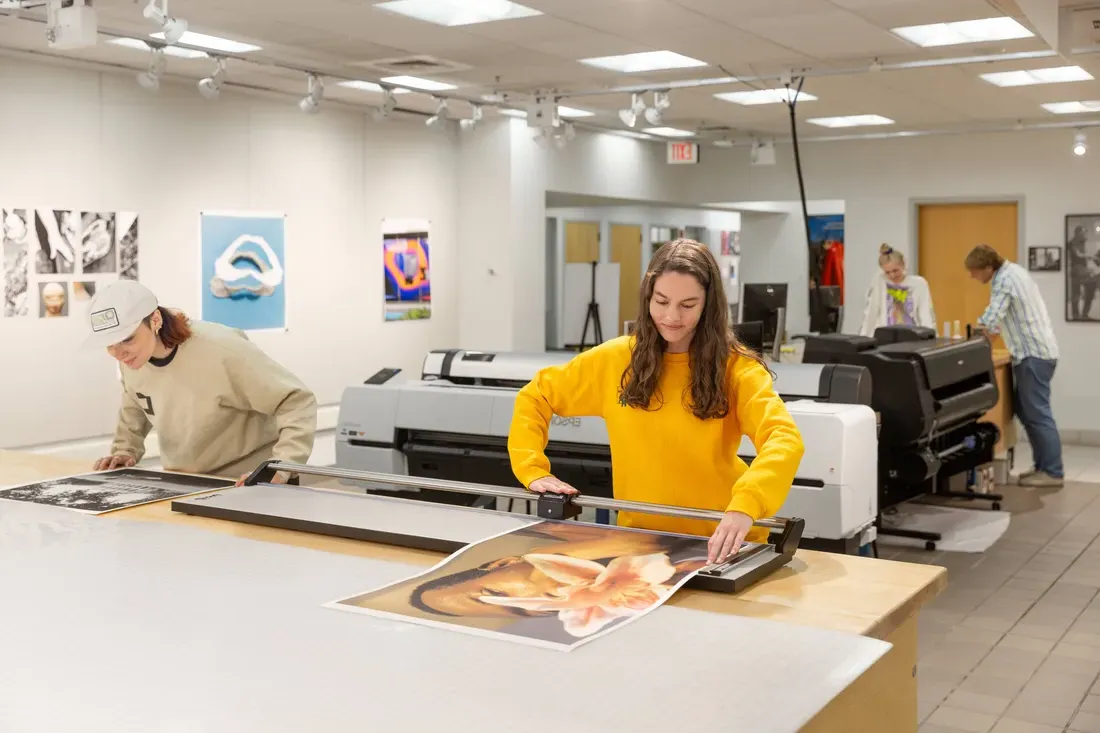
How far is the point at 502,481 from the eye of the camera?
4281 millimetres

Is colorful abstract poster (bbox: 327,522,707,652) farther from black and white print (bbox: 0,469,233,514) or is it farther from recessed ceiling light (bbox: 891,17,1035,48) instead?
recessed ceiling light (bbox: 891,17,1035,48)

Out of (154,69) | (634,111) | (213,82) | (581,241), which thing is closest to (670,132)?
(581,241)

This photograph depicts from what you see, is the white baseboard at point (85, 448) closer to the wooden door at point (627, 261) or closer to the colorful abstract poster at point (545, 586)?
the colorful abstract poster at point (545, 586)

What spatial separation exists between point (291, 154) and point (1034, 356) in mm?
4966

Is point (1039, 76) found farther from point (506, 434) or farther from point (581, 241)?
point (506, 434)

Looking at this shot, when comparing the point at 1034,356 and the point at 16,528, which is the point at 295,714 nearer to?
the point at 16,528

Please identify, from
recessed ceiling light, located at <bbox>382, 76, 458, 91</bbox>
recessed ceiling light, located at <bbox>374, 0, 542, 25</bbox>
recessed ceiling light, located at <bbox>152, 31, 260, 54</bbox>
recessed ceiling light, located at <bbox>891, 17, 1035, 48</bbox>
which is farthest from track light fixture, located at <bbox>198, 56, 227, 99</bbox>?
recessed ceiling light, located at <bbox>891, 17, 1035, 48</bbox>

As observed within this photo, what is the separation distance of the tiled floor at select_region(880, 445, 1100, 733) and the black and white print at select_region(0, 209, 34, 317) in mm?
4677

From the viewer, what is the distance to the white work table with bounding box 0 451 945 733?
136cm

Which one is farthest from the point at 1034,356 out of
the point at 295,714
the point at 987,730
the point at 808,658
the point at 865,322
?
the point at 295,714

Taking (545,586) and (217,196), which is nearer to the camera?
(545,586)

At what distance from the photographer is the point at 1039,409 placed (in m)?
7.24

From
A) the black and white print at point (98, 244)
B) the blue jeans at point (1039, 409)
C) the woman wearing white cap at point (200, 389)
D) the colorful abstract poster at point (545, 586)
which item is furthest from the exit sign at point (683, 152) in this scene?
the colorful abstract poster at point (545, 586)

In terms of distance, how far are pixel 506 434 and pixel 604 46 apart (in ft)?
9.48
